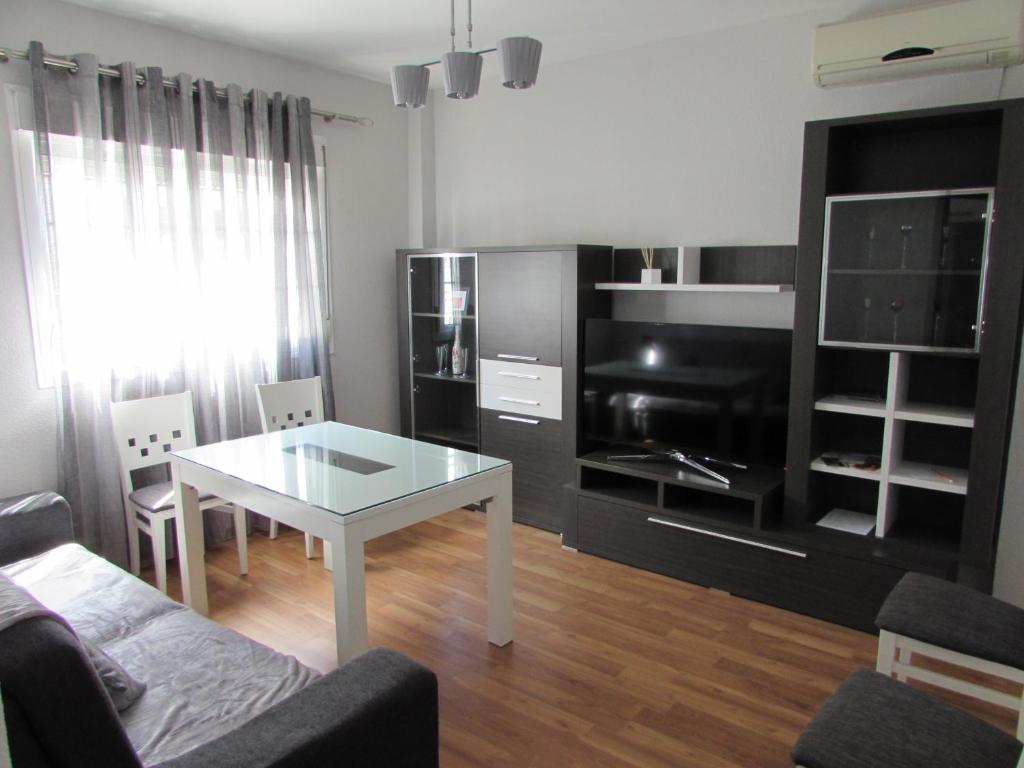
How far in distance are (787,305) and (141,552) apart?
3455mm

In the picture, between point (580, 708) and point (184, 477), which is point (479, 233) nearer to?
point (184, 477)

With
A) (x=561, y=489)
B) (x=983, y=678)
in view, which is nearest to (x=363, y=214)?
(x=561, y=489)

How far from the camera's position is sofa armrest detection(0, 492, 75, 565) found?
2764mm

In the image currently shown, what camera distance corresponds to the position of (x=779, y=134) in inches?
137

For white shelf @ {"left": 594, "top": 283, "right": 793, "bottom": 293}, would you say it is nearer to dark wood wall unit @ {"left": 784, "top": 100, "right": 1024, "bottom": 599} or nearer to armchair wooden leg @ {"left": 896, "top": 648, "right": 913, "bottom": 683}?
dark wood wall unit @ {"left": 784, "top": 100, "right": 1024, "bottom": 599}

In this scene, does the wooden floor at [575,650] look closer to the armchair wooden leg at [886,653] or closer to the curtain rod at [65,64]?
the armchair wooden leg at [886,653]

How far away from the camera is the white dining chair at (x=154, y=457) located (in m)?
3.26

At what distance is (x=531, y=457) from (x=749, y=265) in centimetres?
159

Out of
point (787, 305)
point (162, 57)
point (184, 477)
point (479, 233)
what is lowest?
point (184, 477)

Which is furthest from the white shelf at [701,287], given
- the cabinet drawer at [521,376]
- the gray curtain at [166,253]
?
the gray curtain at [166,253]

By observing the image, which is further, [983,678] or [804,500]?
[804,500]

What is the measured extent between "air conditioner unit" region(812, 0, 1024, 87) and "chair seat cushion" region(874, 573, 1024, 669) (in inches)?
80.6

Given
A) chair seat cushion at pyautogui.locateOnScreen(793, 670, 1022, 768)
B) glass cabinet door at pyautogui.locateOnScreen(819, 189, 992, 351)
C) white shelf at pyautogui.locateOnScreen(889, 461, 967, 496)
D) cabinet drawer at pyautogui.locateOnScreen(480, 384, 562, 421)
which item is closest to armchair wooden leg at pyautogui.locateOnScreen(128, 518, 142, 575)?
cabinet drawer at pyautogui.locateOnScreen(480, 384, 562, 421)

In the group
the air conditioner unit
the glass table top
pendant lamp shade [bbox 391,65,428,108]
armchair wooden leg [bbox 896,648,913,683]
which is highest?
the air conditioner unit
